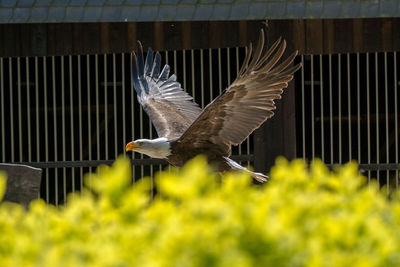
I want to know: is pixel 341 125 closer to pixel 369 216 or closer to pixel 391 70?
pixel 391 70

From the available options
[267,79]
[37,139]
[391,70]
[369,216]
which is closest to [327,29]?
[391,70]

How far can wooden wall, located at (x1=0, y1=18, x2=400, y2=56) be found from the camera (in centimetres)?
918

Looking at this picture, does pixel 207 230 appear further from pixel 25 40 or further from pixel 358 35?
pixel 25 40

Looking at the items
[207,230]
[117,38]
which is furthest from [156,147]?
[207,230]

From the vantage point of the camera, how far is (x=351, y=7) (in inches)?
340

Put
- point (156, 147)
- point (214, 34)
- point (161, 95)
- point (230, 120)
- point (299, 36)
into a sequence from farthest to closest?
1. point (214, 34)
2. point (299, 36)
3. point (161, 95)
4. point (156, 147)
5. point (230, 120)

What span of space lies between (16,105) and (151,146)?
3092 mm

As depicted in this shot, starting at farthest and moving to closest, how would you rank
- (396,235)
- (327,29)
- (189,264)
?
(327,29) < (396,235) < (189,264)

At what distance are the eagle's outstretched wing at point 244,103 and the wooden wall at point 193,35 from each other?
2.01 m

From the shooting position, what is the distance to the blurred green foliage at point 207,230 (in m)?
2.10

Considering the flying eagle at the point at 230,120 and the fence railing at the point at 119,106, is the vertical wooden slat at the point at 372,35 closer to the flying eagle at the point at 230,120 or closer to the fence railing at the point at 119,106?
the fence railing at the point at 119,106

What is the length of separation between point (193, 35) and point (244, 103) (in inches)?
93.9

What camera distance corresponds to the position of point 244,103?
7.06m

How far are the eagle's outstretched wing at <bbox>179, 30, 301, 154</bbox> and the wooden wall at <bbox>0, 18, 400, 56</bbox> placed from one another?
79.3 inches
